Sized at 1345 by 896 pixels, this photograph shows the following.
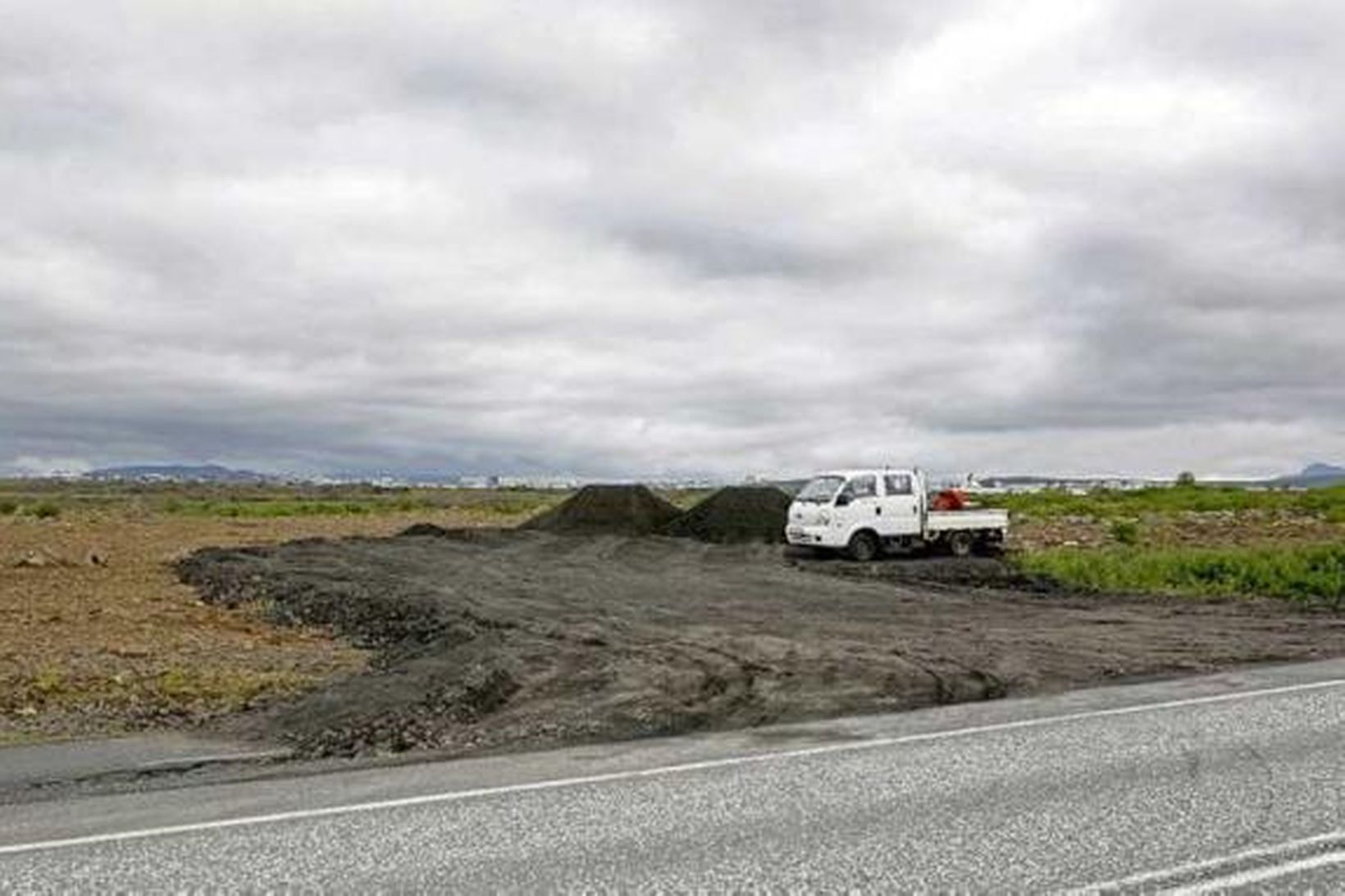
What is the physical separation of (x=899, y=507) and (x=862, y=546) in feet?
4.41

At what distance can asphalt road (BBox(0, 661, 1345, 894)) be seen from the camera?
6855mm

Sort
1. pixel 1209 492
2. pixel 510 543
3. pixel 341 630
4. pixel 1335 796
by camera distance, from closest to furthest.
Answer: pixel 1335 796 < pixel 341 630 < pixel 510 543 < pixel 1209 492

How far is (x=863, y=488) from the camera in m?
35.1

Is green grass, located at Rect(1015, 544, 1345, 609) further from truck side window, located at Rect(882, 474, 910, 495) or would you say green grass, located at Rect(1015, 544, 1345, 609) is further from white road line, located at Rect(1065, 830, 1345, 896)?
white road line, located at Rect(1065, 830, 1345, 896)

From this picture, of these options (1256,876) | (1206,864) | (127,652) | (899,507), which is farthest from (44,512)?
(1256,876)

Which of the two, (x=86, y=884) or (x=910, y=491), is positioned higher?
(x=910, y=491)

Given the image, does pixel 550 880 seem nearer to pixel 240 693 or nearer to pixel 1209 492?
pixel 240 693

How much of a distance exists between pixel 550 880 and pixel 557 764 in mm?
3703

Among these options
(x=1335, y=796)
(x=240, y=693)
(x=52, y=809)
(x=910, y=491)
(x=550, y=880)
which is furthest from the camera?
(x=910, y=491)

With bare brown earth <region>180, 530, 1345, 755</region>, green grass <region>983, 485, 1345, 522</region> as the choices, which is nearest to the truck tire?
bare brown earth <region>180, 530, 1345, 755</region>

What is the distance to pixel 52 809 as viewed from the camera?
906cm

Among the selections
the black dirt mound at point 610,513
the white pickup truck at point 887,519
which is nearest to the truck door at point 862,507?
the white pickup truck at point 887,519

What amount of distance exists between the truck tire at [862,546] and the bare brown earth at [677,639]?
0.81 meters

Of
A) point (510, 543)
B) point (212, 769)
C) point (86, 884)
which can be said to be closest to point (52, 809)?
point (212, 769)
